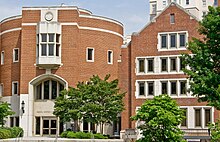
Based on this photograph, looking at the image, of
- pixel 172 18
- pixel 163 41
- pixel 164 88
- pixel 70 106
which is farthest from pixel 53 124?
pixel 172 18

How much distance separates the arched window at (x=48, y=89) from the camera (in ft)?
172

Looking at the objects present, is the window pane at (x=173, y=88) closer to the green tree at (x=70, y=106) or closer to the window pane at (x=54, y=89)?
the green tree at (x=70, y=106)

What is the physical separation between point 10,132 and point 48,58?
32.0ft

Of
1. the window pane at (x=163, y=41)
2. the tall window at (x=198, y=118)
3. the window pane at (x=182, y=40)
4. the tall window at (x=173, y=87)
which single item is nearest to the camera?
the tall window at (x=198, y=118)

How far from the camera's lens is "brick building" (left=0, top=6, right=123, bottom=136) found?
51.2 meters

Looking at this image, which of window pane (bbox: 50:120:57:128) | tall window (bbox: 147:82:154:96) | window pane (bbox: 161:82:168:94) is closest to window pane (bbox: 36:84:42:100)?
window pane (bbox: 50:120:57:128)

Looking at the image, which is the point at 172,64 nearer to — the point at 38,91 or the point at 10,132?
the point at 38,91

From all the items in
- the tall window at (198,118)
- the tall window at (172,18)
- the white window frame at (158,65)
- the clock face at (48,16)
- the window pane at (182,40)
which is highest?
the clock face at (48,16)

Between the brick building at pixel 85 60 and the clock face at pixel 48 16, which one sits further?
the clock face at pixel 48 16

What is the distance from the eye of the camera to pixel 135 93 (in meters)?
48.9

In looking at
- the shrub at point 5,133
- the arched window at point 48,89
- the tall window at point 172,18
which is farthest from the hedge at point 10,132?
the tall window at point 172,18

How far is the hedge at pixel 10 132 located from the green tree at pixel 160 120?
59.9 ft

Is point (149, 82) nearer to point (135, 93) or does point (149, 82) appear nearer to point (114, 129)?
point (135, 93)

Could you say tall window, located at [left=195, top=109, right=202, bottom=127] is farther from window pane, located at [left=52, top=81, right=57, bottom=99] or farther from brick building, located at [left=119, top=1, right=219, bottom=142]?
window pane, located at [left=52, top=81, right=57, bottom=99]
